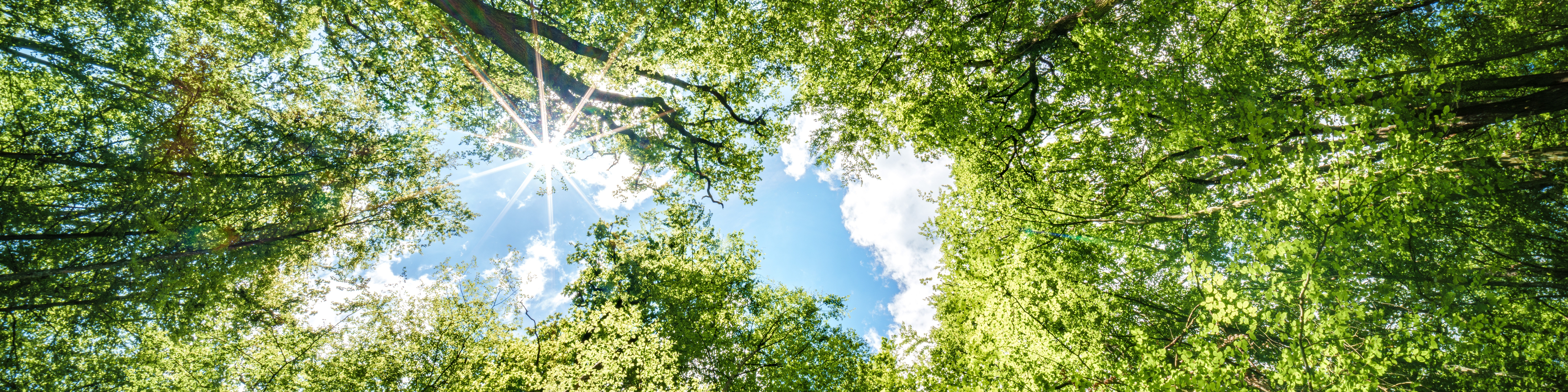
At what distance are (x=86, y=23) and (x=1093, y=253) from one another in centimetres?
2336

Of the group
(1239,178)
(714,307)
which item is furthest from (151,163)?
(1239,178)

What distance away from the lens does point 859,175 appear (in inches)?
639

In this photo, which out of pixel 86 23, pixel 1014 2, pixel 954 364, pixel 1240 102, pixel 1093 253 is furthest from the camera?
pixel 954 364

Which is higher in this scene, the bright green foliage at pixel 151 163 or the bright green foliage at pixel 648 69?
the bright green foliage at pixel 648 69

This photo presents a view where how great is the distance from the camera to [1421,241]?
9195mm

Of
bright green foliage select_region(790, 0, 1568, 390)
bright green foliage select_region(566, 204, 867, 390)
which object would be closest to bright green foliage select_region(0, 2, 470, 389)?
bright green foliage select_region(566, 204, 867, 390)

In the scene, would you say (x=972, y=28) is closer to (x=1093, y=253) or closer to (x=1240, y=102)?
(x=1240, y=102)

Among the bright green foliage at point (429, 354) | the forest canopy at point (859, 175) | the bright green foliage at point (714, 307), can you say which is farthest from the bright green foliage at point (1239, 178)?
the bright green foliage at point (429, 354)

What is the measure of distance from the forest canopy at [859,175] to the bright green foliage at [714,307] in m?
0.32

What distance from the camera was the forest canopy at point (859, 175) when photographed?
6387mm

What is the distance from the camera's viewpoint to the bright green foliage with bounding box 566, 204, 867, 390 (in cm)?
1720

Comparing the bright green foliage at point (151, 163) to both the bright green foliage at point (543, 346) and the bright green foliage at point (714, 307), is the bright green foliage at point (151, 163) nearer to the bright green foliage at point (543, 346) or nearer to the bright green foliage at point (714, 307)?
the bright green foliage at point (543, 346)

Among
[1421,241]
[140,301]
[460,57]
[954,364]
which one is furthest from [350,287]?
[1421,241]

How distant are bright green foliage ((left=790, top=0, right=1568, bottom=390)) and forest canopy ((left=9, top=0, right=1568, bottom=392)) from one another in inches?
4.1
